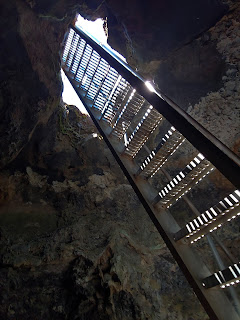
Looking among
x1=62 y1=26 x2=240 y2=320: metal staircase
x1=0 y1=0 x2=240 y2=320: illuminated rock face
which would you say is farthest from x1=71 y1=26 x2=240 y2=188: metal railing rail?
x1=0 y1=0 x2=240 y2=320: illuminated rock face

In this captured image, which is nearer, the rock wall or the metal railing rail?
the metal railing rail

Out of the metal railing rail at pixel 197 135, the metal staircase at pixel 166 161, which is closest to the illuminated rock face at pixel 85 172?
the metal staircase at pixel 166 161

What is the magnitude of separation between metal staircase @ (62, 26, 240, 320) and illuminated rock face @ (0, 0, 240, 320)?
127cm

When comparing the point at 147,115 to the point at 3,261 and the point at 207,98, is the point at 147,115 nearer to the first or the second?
the point at 207,98

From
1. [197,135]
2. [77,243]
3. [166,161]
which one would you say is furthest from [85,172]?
[197,135]

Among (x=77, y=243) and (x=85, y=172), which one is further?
(x=85, y=172)

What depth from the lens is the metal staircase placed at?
236cm

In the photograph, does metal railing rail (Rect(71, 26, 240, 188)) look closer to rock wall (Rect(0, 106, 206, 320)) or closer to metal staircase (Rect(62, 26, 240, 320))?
metal staircase (Rect(62, 26, 240, 320))

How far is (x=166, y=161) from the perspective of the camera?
12.8 ft

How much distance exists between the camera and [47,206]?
6293 mm

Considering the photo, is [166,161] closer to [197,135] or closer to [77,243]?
[197,135]

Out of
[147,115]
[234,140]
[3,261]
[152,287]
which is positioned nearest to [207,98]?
[234,140]

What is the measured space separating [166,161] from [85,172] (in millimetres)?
3932

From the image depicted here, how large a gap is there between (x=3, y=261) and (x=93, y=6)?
7.69 meters
